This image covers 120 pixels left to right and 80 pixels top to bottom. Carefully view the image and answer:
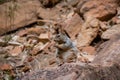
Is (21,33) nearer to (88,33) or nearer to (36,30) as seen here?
(36,30)

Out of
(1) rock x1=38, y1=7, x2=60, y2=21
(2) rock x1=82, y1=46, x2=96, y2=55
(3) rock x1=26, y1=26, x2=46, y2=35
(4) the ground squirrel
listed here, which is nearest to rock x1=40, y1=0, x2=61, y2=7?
(1) rock x1=38, y1=7, x2=60, y2=21

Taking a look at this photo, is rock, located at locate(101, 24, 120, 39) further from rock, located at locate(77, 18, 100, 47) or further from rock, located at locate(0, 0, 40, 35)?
rock, located at locate(0, 0, 40, 35)

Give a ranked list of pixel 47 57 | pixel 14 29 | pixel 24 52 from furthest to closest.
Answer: pixel 14 29 → pixel 24 52 → pixel 47 57

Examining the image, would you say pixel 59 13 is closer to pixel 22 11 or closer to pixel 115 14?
pixel 22 11

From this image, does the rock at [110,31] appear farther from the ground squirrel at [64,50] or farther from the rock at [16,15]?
the rock at [16,15]

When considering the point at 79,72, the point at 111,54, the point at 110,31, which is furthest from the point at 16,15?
the point at 79,72

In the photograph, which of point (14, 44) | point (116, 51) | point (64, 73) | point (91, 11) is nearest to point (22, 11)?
point (14, 44)

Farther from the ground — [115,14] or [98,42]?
[115,14]
